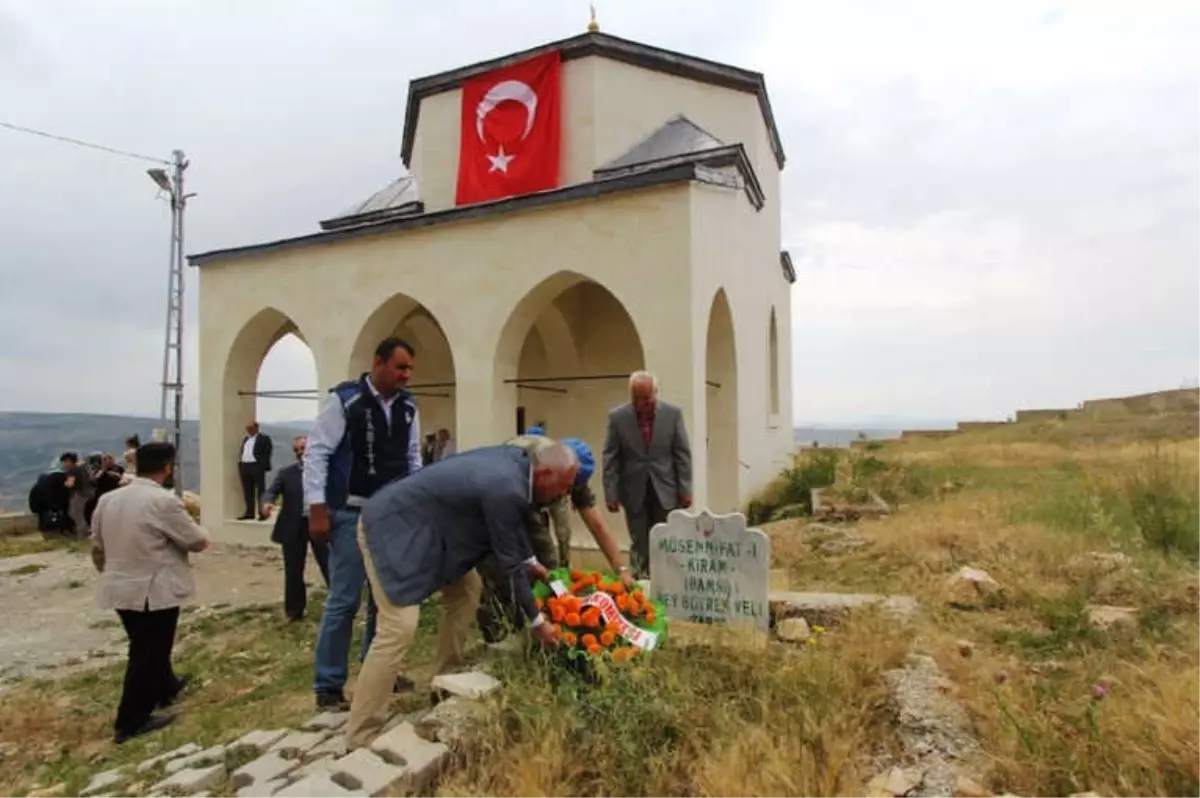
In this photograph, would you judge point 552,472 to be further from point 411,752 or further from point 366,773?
point 366,773

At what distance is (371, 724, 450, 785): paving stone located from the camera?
3.16 meters

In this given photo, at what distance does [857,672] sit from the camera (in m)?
3.63

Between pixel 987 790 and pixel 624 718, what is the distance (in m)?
1.32

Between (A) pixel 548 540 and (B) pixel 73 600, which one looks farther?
(B) pixel 73 600

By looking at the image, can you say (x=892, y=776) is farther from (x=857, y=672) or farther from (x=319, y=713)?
(x=319, y=713)

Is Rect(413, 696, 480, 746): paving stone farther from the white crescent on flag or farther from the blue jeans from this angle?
the white crescent on flag

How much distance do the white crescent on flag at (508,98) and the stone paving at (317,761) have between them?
384 inches

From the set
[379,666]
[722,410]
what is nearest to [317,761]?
[379,666]

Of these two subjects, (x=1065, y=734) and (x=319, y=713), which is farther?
(x=319, y=713)

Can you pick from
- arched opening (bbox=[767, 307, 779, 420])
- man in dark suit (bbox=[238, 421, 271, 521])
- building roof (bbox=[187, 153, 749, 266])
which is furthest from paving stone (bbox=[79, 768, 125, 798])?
arched opening (bbox=[767, 307, 779, 420])

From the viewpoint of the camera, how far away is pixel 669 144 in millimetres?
11781

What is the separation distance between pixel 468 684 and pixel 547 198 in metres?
7.09

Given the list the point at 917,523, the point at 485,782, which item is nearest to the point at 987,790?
the point at 485,782

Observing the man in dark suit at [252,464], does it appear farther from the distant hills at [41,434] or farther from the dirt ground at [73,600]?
the distant hills at [41,434]
